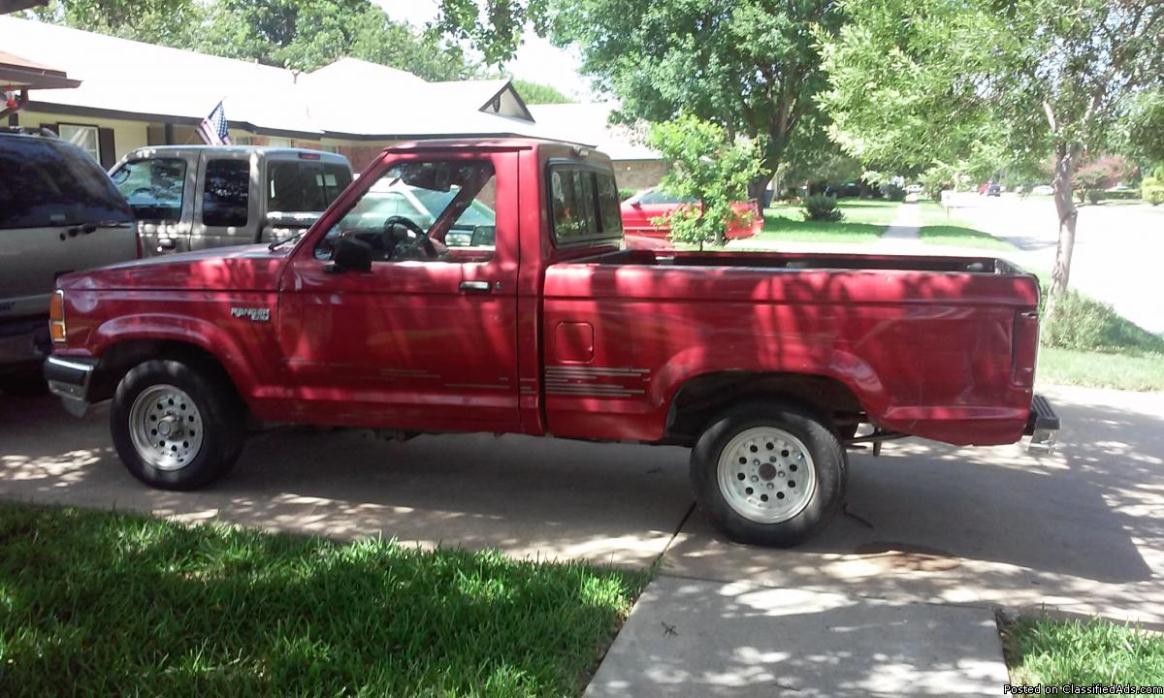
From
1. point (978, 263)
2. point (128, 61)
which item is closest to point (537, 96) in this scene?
point (128, 61)

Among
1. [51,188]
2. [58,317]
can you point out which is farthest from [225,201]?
[58,317]

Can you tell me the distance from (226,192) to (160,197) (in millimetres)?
765

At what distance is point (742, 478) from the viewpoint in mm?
5211

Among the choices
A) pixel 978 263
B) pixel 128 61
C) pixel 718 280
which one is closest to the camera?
pixel 718 280

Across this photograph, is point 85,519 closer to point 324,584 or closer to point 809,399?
point 324,584

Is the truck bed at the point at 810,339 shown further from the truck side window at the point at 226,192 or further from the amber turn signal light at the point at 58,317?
the truck side window at the point at 226,192

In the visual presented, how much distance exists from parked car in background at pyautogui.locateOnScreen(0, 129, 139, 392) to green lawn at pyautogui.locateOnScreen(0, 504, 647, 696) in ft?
7.31

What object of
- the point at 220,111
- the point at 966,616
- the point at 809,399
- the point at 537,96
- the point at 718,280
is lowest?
the point at 966,616

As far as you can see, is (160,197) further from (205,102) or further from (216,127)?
(205,102)

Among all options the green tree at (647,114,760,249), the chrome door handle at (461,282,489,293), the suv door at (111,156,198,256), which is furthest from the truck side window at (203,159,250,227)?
the green tree at (647,114,760,249)

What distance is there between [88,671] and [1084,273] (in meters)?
19.2

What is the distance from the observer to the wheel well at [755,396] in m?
5.11

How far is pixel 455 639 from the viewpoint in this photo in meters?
3.97

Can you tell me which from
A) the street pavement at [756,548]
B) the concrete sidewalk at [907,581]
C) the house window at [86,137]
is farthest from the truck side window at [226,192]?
the house window at [86,137]
